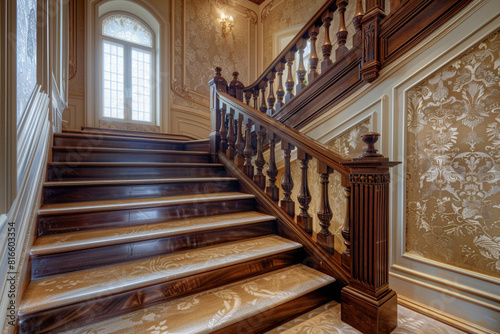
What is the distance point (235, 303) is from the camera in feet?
3.59

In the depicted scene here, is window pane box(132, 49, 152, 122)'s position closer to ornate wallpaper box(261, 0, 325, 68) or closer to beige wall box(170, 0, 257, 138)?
beige wall box(170, 0, 257, 138)

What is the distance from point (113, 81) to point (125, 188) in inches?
122

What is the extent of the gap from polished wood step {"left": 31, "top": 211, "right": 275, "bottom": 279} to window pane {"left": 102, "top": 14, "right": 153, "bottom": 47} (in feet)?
12.8

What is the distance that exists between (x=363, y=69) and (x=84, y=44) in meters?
3.90

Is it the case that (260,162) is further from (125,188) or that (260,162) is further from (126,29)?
(126,29)

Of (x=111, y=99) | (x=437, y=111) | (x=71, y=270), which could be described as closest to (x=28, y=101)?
(x=71, y=270)

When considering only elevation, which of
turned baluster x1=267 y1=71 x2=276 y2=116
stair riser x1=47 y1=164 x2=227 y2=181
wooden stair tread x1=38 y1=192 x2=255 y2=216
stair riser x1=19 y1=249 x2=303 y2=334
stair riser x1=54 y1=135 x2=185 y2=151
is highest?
turned baluster x1=267 y1=71 x2=276 y2=116

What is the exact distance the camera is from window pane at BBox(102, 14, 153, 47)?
4.03 m

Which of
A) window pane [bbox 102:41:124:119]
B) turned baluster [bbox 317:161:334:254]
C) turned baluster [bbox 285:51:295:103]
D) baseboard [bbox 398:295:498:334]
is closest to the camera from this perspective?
baseboard [bbox 398:295:498:334]

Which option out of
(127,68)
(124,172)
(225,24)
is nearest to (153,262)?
(124,172)

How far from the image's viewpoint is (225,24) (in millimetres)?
4812

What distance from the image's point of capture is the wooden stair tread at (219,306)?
935 mm

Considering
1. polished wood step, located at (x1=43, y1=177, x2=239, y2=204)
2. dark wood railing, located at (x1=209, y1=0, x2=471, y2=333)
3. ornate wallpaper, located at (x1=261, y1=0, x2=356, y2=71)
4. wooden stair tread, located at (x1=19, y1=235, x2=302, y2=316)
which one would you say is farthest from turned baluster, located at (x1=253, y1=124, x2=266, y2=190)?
ornate wallpaper, located at (x1=261, y1=0, x2=356, y2=71)

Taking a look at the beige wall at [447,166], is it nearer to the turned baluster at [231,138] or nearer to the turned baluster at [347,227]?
the turned baluster at [347,227]
